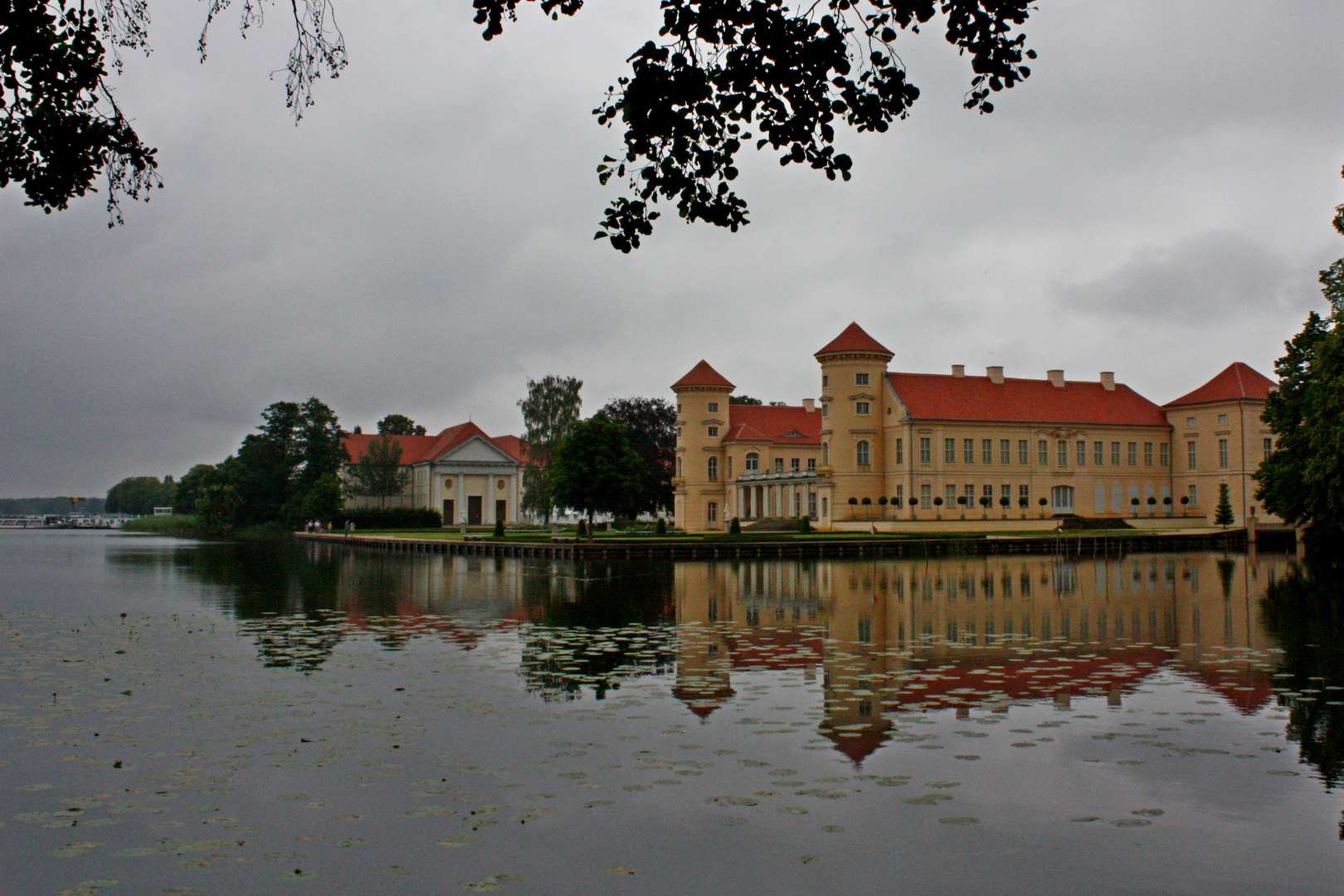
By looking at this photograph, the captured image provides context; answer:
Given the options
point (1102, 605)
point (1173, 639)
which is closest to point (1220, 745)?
point (1173, 639)

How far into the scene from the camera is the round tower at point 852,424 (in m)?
62.3

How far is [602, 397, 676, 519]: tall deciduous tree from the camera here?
76.1 meters

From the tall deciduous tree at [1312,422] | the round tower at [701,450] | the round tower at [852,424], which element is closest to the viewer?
the tall deciduous tree at [1312,422]

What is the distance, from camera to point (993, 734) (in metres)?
9.42

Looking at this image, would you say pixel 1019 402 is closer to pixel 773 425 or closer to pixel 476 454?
pixel 773 425

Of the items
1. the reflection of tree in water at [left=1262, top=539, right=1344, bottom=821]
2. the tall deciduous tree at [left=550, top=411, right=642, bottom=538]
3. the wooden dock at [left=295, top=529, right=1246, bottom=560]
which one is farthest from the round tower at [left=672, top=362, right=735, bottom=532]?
the reflection of tree in water at [left=1262, top=539, right=1344, bottom=821]

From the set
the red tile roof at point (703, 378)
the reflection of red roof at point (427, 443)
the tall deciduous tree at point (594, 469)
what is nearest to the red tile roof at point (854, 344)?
the red tile roof at point (703, 378)

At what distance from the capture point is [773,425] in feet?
246

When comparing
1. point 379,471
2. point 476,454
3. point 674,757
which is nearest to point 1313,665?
point 674,757

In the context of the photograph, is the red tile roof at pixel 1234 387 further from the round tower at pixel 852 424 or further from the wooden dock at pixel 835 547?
the round tower at pixel 852 424

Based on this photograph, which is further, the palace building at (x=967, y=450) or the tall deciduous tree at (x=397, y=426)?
the tall deciduous tree at (x=397, y=426)

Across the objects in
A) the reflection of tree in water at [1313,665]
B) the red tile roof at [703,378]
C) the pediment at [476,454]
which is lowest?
the reflection of tree in water at [1313,665]

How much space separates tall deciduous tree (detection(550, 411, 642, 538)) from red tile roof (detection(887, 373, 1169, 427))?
19.2 m

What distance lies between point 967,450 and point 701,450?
17464mm
